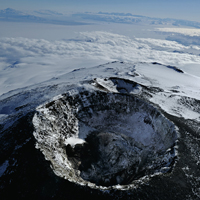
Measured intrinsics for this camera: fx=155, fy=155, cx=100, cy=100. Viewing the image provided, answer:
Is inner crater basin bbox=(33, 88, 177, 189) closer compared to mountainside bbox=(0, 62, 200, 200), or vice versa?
mountainside bbox=(0, 62, 200, 200)

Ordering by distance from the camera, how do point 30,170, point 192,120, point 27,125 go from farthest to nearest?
point 192,120
point 27,125
point 30,170

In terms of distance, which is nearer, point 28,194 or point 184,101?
point 28,194

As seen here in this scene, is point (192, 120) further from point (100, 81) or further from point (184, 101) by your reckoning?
point (100, 81)

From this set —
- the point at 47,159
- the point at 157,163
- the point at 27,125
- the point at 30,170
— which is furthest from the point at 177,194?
the point at 27,125

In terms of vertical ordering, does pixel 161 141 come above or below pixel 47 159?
below
